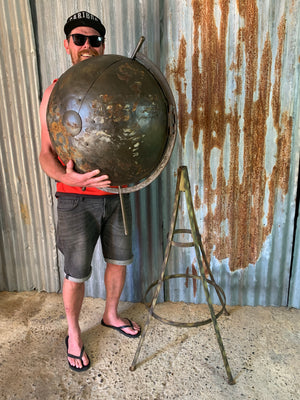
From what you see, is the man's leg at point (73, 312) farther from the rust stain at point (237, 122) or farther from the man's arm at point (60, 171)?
the rust stain at point (237, 122)

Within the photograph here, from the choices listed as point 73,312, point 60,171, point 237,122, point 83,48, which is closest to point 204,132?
point 237,122

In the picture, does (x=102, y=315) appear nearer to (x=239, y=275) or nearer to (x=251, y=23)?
(x=239, y=275)

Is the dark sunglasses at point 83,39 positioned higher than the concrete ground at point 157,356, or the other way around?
the dark sunglasses at point 83,39

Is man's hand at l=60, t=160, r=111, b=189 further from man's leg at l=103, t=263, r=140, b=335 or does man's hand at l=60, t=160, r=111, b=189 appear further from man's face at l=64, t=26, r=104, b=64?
man's leg at l=103, t=263, r=140, b=335

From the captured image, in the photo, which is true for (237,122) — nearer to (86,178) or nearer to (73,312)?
(86,178)

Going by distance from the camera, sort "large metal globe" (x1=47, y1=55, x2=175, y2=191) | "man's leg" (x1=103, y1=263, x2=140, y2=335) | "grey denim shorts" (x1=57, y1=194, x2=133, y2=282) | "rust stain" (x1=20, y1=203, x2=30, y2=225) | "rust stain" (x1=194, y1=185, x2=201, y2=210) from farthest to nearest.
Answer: "rust stain" (x1=20, y1=203, x2=30, y2=225)
"rust stain" (x1=194, y1=185, x2=201, y2=210)
"man's leg" (x1=103, y1=263, x2=140, y2=335)
"grey denim shorts" (x1=57, y1=194, x2=133, y2=282)
"large metal globe" (x1=47, y1=55, x2=175, y2=191)

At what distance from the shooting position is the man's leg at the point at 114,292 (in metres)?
2.57

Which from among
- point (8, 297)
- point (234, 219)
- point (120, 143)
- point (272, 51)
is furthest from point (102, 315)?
point (272, 51)

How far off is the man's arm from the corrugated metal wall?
0.76 meters

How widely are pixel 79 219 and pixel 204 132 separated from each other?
3.99 feet

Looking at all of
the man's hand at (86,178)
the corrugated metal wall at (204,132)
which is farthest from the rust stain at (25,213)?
the man's hand at (86,178)

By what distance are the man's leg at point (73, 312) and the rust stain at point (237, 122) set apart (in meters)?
1.18

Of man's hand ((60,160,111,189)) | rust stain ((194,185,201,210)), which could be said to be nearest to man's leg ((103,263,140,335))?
rust stain ((194,185,201,210))

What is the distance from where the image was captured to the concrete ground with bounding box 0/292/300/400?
81.9 inches
